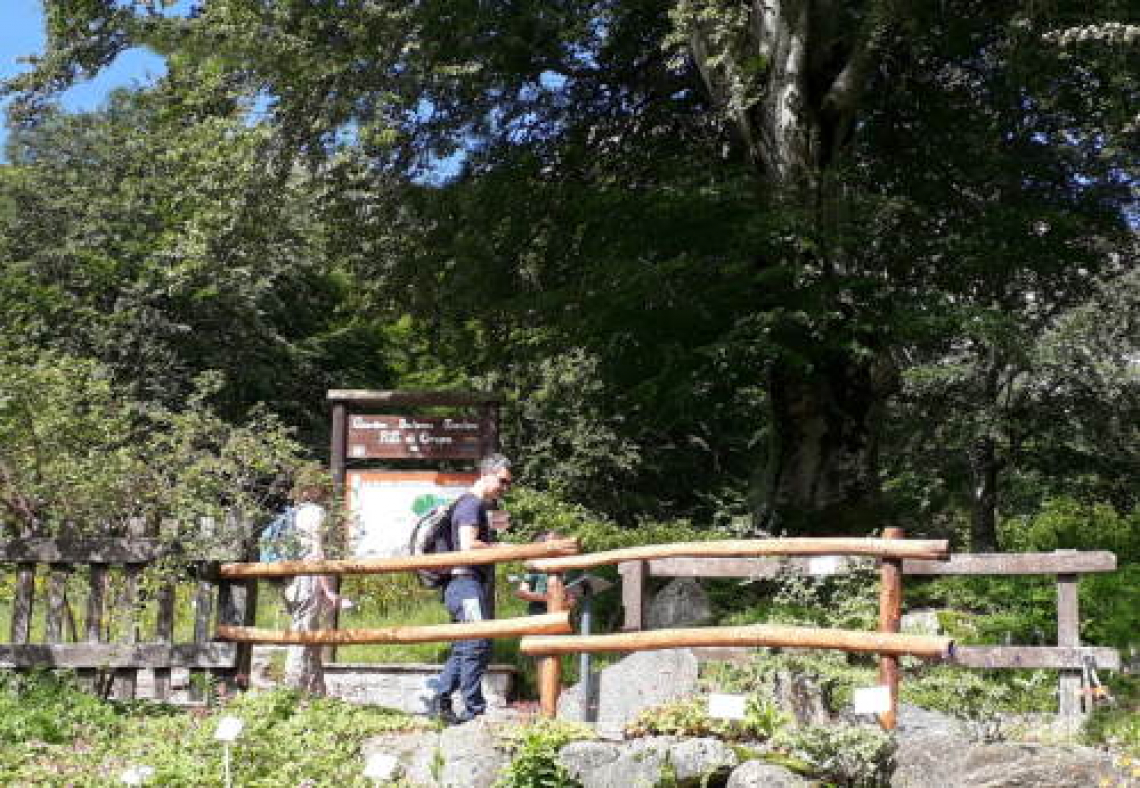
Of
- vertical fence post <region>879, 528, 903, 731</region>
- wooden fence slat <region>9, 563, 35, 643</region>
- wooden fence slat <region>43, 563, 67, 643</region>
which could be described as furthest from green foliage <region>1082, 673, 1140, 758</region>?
wooden fence slat <region>9, 563, 35, 643</region>

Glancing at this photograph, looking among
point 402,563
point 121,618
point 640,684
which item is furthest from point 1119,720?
point 121,618

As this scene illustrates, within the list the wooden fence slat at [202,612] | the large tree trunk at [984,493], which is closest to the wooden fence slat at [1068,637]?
the wooden fence slat at [202,612]

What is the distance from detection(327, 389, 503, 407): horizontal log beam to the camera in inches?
464

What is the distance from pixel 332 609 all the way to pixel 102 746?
85.0 inches

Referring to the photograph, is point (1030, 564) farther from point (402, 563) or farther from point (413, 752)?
point (413, 752)

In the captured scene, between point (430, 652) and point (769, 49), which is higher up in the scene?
point (769, 49)

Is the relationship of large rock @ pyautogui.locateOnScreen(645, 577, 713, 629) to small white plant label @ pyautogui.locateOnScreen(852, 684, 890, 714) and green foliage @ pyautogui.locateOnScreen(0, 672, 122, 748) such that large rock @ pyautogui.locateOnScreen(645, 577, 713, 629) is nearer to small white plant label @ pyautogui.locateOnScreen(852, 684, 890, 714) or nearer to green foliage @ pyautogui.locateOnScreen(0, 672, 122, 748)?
green foliage @ pyautogui.locateOnScreen(0, 672, 122, 748)

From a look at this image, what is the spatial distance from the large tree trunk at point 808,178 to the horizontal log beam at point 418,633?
6.93 m

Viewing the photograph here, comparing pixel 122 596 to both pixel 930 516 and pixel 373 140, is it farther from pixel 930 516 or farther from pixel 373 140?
pixel 930 516

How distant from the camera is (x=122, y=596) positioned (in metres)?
9.33

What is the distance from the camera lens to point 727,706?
21.9ft

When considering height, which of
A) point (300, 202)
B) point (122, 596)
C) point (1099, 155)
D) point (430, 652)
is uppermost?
point (1099, 155)

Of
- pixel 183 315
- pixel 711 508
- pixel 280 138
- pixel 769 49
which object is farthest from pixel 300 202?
pixel 183 315

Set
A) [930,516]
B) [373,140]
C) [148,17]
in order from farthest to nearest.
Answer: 1. [930,516]
2. [148,17]
3. [373,140]
